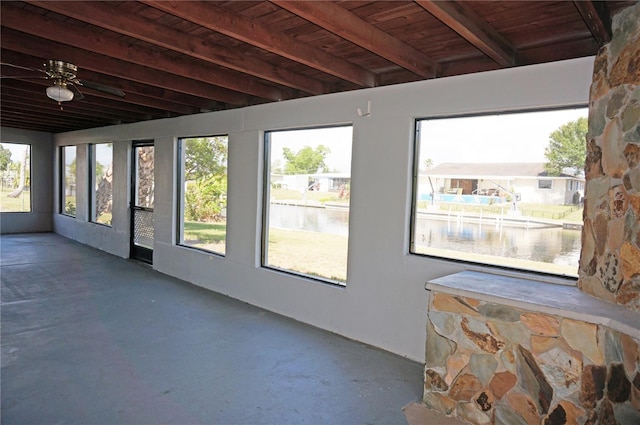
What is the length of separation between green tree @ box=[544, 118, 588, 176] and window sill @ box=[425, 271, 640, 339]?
0.89 meters

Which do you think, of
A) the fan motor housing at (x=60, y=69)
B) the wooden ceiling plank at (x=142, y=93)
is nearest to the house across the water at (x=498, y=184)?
the fan motor housing at (x=60, y=69)

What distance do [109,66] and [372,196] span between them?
2723 millimetres

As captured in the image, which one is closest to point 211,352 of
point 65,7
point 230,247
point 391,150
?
point 230,247

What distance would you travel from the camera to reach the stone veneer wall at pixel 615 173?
2.34 m

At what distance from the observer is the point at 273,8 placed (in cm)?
259

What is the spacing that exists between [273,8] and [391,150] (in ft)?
5.60

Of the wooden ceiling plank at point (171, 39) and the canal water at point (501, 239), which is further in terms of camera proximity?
the canal water at point (501, 239)

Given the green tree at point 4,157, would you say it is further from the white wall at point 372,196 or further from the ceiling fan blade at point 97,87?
the ceiling fan blade at point 97,87

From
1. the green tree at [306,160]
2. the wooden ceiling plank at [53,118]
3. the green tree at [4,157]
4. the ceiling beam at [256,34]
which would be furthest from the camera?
the green tree at [4,157]

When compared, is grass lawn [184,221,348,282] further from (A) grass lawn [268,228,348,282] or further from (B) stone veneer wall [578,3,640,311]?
(B) stone veneer wall [578,3,640,311]

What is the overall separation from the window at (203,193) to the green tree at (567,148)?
4.00m

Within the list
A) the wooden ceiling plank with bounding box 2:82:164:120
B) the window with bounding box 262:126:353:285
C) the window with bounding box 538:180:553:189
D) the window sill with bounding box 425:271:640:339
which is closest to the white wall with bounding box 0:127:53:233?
the wooden ceiling plank with bounding box 2:82:164:120

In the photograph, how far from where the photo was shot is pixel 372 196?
397cm

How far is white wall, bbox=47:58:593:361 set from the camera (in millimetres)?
3211
